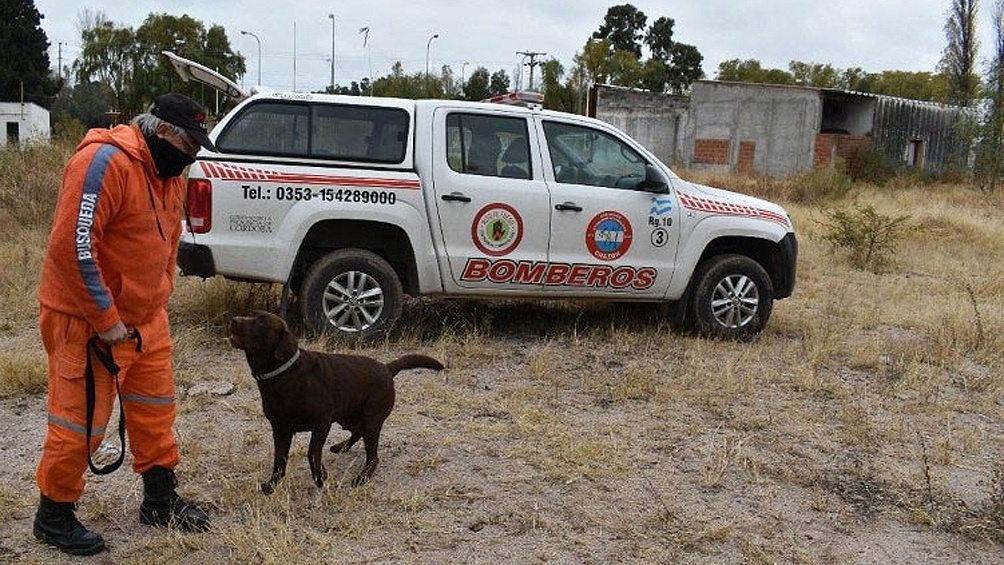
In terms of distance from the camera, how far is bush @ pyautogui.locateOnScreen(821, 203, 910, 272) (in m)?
11.8

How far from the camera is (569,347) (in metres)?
7.09

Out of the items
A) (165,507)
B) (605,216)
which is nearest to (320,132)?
(605,216)

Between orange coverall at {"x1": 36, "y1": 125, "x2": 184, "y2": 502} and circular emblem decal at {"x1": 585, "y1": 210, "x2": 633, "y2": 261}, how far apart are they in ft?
12.9

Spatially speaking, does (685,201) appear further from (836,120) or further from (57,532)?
(836,120)

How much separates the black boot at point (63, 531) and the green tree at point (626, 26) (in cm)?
7534

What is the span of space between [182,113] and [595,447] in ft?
8.67

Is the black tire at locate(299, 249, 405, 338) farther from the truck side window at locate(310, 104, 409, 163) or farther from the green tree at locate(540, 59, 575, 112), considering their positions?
the green tree at locate(540, 59, 575, 112)

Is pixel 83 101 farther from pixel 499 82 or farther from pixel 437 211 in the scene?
pixel 437 211

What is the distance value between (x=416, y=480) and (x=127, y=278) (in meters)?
1.69

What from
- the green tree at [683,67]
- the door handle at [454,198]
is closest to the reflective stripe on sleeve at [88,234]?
the door handle at [454,198]

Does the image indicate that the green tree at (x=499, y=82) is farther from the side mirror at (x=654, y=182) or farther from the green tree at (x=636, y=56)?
the side mirror at (x=654, y=182)

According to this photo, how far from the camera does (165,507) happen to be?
145 inches

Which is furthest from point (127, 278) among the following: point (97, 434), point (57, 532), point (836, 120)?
point (836, 120)

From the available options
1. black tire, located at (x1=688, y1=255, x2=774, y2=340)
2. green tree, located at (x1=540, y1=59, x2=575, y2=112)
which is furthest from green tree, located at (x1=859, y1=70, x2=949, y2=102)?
black tire, located at (x1=688, y1=255, x2=774, y2=340)
